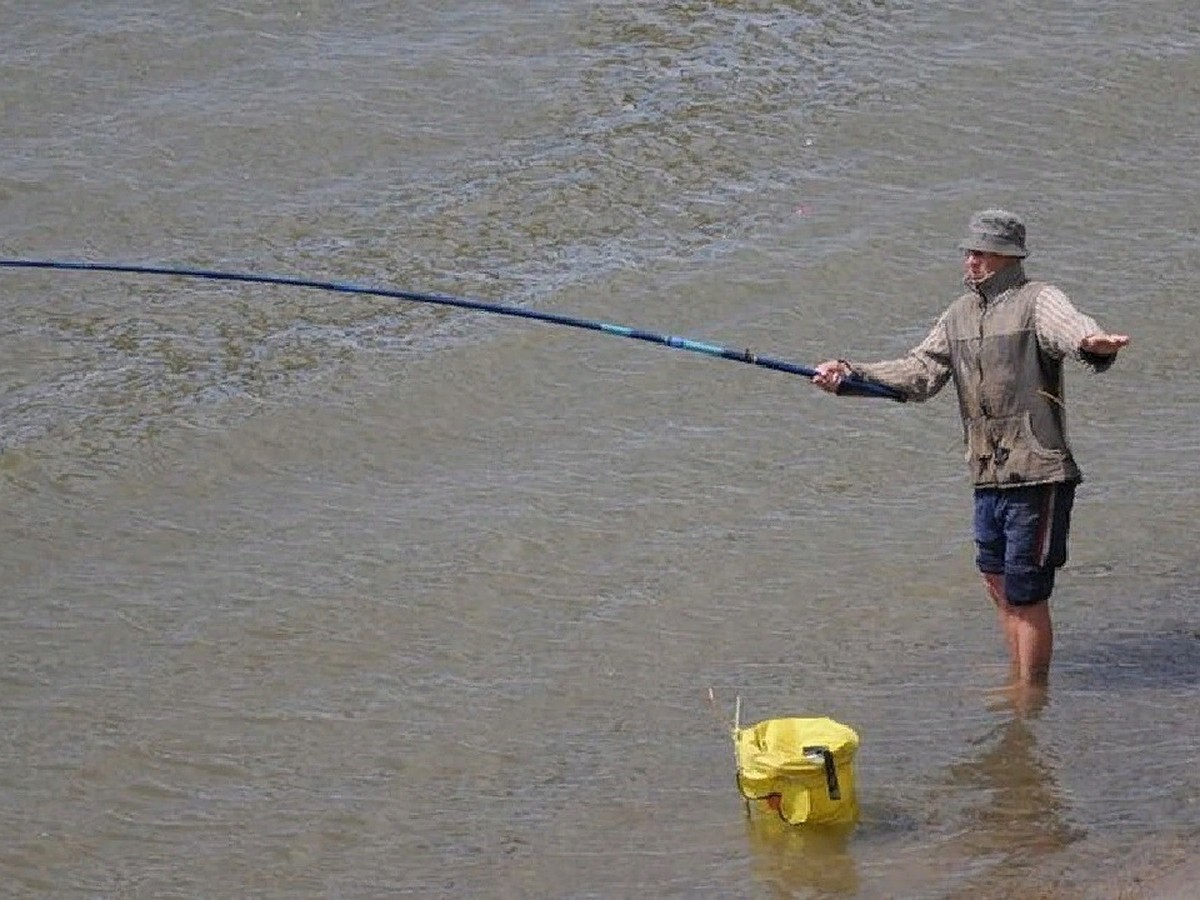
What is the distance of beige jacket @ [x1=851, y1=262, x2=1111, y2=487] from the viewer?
553 centimetres

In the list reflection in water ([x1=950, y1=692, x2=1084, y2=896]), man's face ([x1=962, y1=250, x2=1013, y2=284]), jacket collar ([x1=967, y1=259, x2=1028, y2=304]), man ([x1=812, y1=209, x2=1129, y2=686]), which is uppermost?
man's face ([x1=962, y1=250, x2=1013, y2=284])

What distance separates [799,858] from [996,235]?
5.19 feet

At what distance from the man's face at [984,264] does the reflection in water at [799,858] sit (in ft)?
4.55

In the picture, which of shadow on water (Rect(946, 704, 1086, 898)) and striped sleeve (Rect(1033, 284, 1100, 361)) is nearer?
shadow on water (Rect(946, 704, 1086, 898))

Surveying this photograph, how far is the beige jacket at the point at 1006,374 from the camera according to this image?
5.53 m

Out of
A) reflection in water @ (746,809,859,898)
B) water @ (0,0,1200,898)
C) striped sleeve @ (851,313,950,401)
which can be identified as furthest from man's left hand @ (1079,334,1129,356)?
reflection in water @ (746,809,859,898)

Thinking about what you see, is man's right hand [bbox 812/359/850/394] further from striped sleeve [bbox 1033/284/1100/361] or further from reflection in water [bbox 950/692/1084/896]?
reflection in water [bbox 950/692/1084/896]

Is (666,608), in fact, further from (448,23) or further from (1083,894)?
(448,23)

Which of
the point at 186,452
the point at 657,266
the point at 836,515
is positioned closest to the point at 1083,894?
the point at 836,515

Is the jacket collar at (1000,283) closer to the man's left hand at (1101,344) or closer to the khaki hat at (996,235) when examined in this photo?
the khaki hat at (996,235)

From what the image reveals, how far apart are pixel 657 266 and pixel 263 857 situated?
13.0ft

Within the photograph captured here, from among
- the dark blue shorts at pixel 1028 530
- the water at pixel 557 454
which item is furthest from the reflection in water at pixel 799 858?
the dark blue shorts at pixel 1028 530

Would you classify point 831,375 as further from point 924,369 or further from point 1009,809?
point 1009,809

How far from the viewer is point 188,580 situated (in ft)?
22.4
